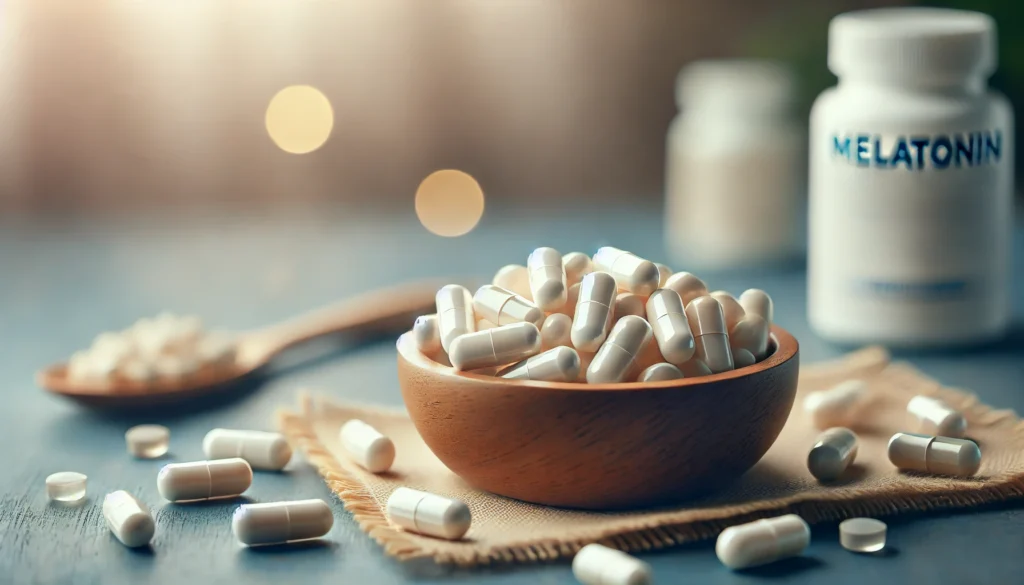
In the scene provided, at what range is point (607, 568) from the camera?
1.03 metres

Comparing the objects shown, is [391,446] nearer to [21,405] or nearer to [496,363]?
[496,363]

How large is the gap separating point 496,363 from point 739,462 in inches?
9.4

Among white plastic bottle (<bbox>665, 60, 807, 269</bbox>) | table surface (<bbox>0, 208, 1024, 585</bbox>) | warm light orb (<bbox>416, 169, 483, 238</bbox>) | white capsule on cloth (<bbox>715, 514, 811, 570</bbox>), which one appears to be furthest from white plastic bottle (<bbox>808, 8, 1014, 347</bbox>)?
warm light orb (<bbox>416, 169, 483, 238</bbox>)

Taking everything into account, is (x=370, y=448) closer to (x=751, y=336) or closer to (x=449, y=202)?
(x=751, y=336)

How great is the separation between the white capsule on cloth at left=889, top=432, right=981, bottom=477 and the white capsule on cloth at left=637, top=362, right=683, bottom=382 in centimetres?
28

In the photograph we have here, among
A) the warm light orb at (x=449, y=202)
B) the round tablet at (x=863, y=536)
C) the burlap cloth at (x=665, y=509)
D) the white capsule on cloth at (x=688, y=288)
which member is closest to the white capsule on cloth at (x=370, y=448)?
the burlap cloth at (x=665, y=509)

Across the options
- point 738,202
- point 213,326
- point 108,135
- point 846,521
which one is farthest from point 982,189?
point 108,135

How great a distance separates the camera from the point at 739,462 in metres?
1.18

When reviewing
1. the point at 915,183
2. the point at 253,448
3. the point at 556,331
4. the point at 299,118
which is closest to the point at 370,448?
the point at 253,448

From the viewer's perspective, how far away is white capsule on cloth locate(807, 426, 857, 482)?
1.26 metres

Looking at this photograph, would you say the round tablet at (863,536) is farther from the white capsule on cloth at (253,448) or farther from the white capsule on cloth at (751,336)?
the white capsule on cloth at (253,448)

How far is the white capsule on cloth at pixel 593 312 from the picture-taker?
118cm

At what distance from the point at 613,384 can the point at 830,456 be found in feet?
0.89

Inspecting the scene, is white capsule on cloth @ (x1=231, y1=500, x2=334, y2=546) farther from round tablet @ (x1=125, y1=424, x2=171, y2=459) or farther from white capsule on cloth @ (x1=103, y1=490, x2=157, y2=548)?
round tablet @ (x1=125, y1=424, x2=171, y2=459)
